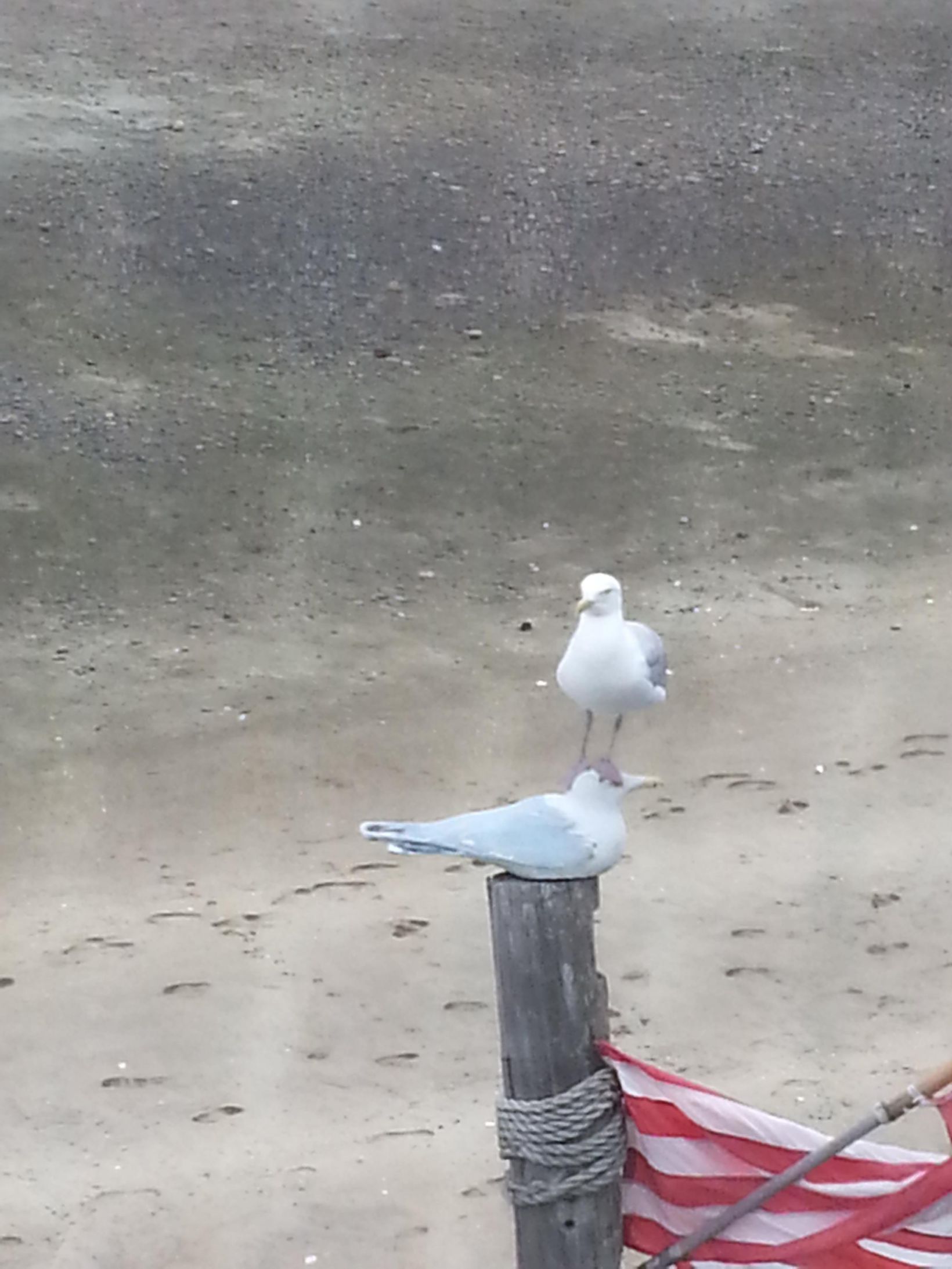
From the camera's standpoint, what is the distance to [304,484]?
8.23 meters

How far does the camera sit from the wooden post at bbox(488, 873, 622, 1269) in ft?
7.79

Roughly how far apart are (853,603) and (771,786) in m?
1.64

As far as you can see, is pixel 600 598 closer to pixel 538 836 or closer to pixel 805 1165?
pixel 538 836

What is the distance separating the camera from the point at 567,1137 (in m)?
2.44

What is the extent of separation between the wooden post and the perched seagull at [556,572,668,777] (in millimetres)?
224

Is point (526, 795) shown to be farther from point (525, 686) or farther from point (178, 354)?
point (178, 354)

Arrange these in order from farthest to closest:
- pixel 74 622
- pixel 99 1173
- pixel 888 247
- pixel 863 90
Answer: pixel 863 90 → pixel 888 247 → pixel 74 622 → pixel 99 1173

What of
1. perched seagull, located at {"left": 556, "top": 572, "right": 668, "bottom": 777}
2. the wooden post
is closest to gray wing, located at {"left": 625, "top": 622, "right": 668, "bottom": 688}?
perched seagull, located at {"left": 556, "top": 572, "right": 668, "bottom": 777}

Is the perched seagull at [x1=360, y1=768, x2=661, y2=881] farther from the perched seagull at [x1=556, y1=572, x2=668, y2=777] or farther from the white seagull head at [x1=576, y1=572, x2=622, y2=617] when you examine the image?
the white seagull head at [x1=576, y1=572, x2=622, y2=617]

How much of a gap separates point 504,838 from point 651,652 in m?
0.36

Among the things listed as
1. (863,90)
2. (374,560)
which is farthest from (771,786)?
(863,90)

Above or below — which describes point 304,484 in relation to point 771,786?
above

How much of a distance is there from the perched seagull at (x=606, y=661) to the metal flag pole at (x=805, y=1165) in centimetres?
61

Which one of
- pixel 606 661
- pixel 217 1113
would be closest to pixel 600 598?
pixel 606 661
